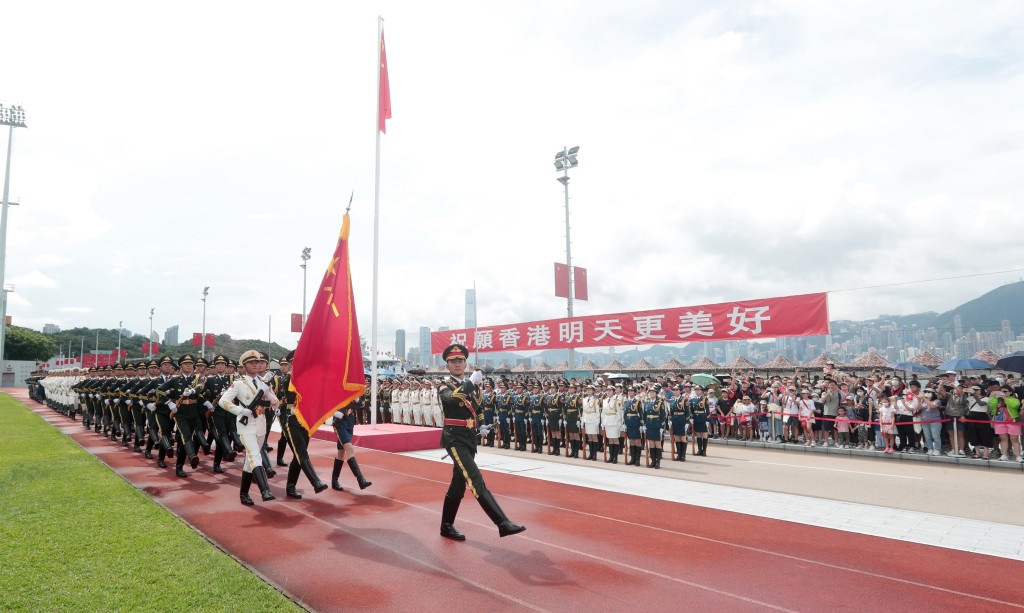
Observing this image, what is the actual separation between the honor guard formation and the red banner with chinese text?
11412 millimetres

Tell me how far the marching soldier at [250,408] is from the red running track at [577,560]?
321 mm

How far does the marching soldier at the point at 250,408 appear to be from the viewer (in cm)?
680

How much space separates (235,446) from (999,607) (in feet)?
36.9

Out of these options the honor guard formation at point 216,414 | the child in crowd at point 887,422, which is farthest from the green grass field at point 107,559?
the child in crowd at point 887,422

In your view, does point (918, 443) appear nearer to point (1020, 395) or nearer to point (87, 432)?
point (1020, 395)

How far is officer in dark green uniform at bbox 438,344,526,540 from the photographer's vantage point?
5391mm

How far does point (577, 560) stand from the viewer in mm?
5059

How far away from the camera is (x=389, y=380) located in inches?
913

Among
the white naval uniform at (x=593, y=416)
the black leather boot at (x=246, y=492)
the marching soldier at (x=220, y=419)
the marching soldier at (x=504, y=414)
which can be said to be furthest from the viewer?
the marching soldier at (x=504, y=414)

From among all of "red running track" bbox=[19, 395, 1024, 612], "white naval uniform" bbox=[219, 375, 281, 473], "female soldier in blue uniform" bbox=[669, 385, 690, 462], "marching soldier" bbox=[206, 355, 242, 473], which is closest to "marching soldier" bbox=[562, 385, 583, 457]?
"female soldier in blue uniform" bbox=[669, 385, 690, 462]

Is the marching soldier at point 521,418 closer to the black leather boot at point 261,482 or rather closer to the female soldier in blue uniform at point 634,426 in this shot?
the female soldier in blue uniform at point 634,426

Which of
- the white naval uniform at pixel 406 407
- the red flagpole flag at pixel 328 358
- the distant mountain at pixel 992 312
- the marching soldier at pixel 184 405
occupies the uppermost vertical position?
the distant mountain at pixel 992 312

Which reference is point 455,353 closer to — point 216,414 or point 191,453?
point 191,453

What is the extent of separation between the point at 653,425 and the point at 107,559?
342 inches
